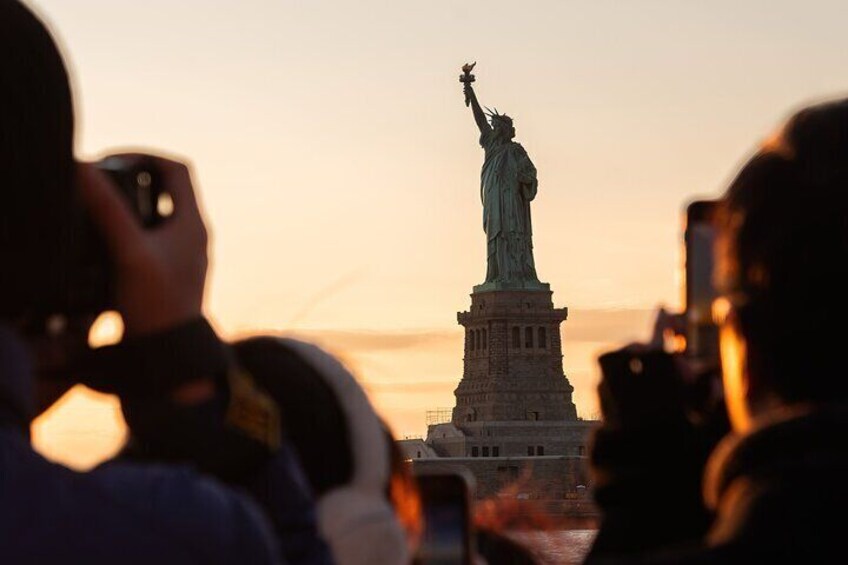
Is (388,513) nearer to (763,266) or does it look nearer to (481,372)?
(763,266)

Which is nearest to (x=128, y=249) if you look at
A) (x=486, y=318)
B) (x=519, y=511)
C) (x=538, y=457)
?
(x=519, y=511)

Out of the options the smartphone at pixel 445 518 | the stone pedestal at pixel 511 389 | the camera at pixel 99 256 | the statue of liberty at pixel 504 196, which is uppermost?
the statue of liberty at pixel 504 196

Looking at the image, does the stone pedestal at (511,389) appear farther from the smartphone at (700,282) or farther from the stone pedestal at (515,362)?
the smartphone at (700,282)

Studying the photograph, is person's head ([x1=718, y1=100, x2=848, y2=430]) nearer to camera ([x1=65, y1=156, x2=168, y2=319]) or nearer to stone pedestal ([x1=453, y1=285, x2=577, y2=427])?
camera ([x1=65, y1=156, x2=168, y2=319])

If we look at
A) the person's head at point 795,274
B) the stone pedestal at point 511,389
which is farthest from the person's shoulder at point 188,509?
the stone pedestal at point 511,389

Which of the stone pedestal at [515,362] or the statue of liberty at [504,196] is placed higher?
the statue of liberty at [504,196]

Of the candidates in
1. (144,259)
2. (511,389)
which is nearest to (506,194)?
(511,389)

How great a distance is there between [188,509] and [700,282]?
1.04m

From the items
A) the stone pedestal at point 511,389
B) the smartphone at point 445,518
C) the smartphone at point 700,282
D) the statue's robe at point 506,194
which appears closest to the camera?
the smartphone at point 700,282

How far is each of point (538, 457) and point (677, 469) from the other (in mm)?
70300

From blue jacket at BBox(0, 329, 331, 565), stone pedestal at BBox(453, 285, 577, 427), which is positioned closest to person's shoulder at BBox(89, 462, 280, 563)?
blue jacket at BBox(0, 329, 331, 565)

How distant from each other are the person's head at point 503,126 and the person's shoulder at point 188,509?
245 ft

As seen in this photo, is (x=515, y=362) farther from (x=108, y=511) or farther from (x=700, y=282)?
(x=108, y=511)

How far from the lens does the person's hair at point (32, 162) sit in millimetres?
2006
